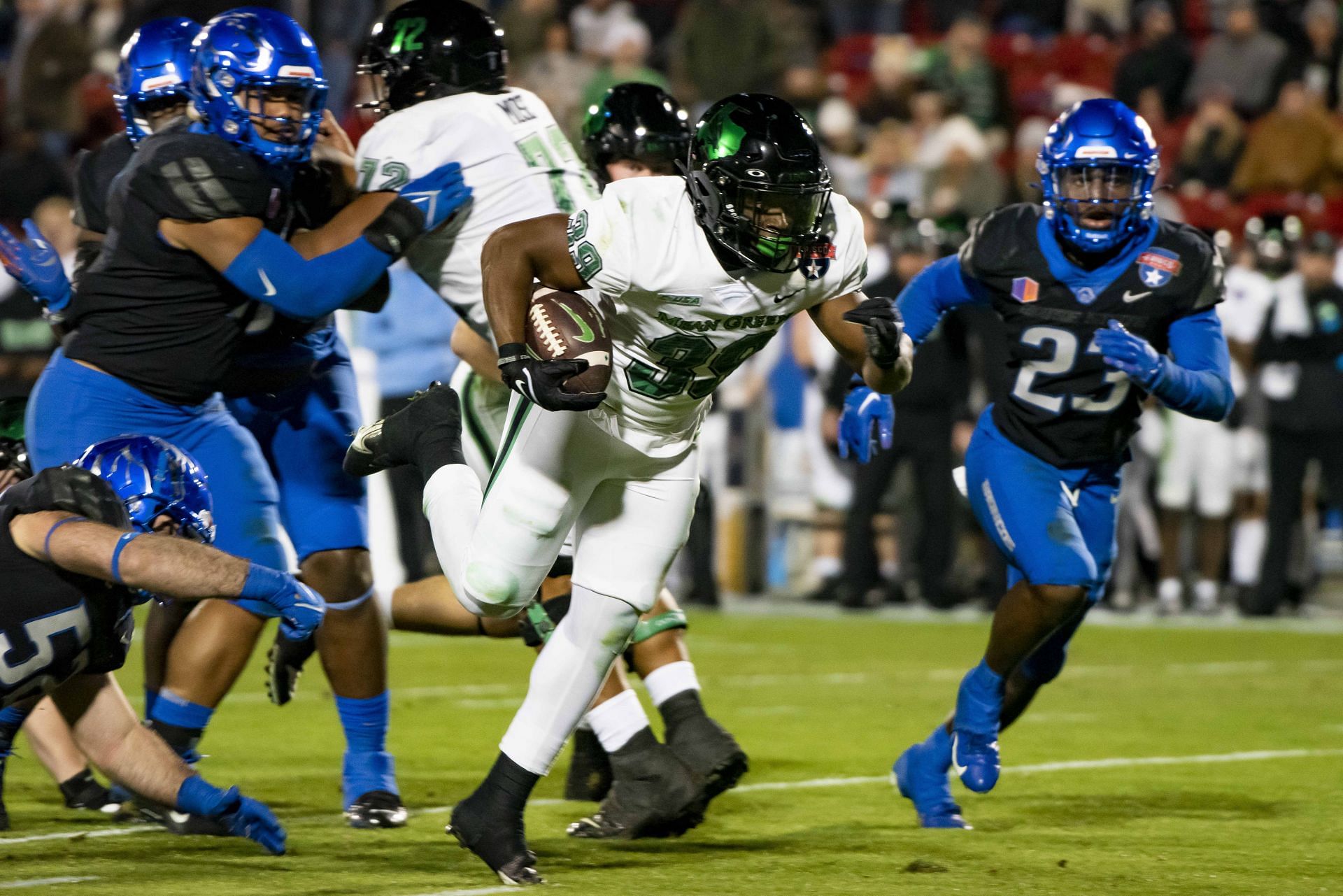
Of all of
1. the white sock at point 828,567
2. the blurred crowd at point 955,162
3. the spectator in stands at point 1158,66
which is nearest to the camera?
the blurred crowd at point 955,162

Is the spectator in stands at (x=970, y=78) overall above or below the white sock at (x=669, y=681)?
above

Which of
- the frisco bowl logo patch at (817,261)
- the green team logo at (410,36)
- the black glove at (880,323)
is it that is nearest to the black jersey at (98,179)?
the green team logo at (410,36)

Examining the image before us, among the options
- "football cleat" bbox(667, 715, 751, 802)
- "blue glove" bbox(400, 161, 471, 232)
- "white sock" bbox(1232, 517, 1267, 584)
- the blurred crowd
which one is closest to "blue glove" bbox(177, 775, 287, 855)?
"football cleat" bbox(667, 715, 751, 802)

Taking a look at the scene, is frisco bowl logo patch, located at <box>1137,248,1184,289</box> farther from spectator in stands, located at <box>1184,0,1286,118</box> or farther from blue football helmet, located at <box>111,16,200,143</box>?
spectator in stands, located at <box>1184,0,1286,118</box>

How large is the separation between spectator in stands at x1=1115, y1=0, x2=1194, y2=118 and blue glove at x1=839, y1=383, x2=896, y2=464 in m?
10.4

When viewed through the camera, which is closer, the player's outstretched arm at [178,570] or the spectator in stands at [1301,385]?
the player's outstretched arm at [178,570]

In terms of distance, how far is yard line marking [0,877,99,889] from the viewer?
4.11 meters

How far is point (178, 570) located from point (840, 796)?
2.27m

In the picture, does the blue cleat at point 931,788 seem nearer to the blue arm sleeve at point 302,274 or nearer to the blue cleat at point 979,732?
the blue cleat at point 979,732

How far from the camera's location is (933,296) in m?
5.42

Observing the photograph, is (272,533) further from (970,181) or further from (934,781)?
(970,181)

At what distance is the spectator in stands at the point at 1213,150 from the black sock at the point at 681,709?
978cm

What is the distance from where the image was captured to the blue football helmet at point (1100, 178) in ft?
17.0

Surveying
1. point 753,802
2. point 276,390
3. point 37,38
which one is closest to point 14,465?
point 276,390
